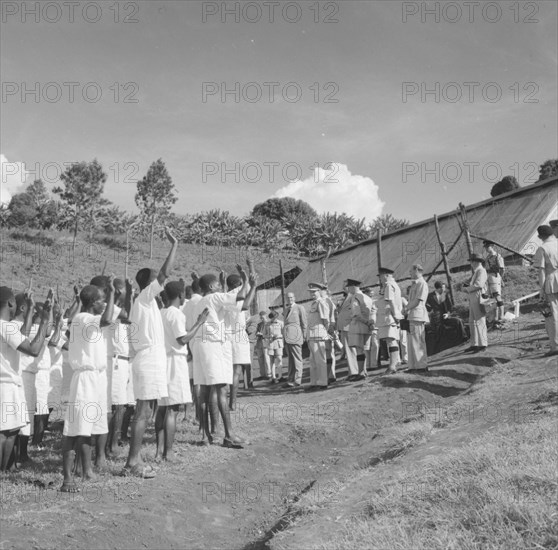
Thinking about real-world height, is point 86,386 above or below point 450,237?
below

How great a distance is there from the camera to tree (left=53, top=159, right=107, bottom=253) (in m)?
42.4

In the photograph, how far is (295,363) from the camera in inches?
554

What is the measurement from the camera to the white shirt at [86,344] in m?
6.18

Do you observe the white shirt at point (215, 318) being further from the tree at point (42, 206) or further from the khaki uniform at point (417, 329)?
the tree at point (42, 206)

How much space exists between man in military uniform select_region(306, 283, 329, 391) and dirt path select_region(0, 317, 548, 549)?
202 centimetres

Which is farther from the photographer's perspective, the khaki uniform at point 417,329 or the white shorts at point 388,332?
the white shorts at point 388,332

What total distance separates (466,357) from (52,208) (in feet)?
162

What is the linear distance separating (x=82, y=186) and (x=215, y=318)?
37.9m

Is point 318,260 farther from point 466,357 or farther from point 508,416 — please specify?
point 508,416

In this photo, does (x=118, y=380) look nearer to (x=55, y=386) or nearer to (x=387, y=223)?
(x=55, y=386)

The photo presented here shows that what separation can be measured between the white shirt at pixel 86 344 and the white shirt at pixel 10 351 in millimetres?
487

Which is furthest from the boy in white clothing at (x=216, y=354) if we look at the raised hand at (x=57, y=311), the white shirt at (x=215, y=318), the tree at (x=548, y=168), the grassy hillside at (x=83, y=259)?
the tree at (x=548, y=168)

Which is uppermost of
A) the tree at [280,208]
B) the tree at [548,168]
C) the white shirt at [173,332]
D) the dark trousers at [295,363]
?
the tree at [280,208]

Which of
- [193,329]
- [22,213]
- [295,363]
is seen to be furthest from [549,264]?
[22,213]
